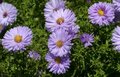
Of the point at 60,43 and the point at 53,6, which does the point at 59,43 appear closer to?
the point at 60,43

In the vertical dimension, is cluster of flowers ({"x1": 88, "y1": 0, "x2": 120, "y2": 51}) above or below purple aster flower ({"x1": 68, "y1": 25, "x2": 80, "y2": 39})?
above

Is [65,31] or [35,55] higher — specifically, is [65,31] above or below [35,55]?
above

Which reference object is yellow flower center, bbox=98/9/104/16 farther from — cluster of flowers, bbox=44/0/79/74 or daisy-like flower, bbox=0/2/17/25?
daisy-like flower, bbox=0/2/17/25

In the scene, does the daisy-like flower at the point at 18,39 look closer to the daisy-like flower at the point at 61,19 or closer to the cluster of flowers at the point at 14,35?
the cluster of flowers at the point at 14,35

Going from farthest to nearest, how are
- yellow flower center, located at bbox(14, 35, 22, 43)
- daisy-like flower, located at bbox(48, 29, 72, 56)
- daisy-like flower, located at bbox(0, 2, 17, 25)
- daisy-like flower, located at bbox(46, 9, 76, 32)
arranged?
daisy-like flower, located at bbox(0, 2, 17, 25) → yellow flower center, located at bbox(14, 35, 22, 43) → daisy-like flower, located at bbox(46, 9, 76, 32) → daisy-like flower, located at bbox(48, 29, 72, 56)

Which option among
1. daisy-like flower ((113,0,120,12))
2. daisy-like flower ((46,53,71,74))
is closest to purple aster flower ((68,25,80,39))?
daisy-like flower ((46,53,71,74))

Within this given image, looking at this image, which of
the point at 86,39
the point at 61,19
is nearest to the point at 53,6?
the point at 61,19

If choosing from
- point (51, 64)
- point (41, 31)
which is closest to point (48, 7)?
point (41, 31)
